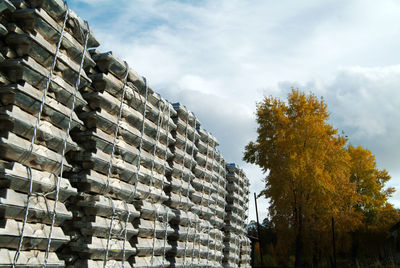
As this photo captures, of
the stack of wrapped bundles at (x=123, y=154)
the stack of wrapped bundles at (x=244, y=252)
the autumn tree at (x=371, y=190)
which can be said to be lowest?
the stack of wrapped bundles at (x=244, y=252)

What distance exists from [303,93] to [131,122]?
1420 cm

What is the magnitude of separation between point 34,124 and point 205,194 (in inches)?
359

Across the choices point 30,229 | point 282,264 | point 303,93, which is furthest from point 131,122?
point 282,264

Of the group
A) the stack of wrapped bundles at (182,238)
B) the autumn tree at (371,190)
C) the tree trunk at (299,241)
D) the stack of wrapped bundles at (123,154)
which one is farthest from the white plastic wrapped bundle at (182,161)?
the autumn tree at (371,190)

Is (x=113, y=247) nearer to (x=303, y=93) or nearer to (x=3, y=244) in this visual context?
(x=3, y=244)

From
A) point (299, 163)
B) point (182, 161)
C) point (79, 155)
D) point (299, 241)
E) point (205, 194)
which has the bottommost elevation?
point (299, 241)

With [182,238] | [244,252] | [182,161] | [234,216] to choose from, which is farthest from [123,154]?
[244,252]

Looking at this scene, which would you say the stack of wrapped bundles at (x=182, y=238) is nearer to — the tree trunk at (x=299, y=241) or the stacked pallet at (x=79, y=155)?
the stacked pallet at (x=79, y=155)

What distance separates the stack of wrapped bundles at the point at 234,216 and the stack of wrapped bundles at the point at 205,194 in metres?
3.05

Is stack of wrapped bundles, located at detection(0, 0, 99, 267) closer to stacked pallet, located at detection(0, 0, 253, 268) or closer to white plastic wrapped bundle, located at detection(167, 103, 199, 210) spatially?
stacked pallet, located at detection(0, 0, 253, 268)

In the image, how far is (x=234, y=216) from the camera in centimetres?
1894

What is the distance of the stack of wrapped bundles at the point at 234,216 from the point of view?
59.4ft

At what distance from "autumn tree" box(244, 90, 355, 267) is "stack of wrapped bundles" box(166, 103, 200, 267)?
7585mm

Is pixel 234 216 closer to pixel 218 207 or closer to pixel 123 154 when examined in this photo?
pixel 218 207
